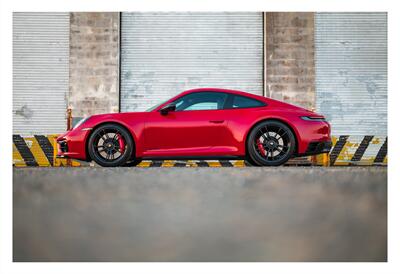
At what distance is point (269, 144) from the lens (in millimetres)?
5754

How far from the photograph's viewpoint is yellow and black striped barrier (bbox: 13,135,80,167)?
12.4 m

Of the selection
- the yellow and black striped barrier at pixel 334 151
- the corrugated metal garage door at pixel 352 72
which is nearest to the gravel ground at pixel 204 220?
the yellow and black striped barrier at pixel 334 151

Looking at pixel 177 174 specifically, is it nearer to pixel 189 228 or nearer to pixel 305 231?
pixel 189 228

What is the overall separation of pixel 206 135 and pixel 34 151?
28.3 feet

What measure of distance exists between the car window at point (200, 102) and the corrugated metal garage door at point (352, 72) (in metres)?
8.18

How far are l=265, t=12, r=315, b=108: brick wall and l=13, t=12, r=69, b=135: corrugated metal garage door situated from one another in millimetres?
5773

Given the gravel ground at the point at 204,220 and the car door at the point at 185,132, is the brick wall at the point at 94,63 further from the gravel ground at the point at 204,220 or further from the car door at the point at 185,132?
the gravel ground at the point at 204,220

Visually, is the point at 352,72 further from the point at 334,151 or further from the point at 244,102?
the point at 244,102

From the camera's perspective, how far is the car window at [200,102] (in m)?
6.15

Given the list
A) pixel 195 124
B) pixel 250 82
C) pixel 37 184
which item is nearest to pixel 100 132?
pixel 195 124

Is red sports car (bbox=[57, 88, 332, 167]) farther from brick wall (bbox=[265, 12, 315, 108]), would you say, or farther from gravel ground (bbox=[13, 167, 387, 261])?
brick wall (bbox=[265, 12, 315, 108])

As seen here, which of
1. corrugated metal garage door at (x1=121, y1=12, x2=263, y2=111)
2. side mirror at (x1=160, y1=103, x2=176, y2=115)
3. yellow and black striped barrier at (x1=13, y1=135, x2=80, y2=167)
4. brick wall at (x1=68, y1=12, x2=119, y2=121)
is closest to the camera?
side mirror at (x1=160, y1=103, x2=176, y2=115)

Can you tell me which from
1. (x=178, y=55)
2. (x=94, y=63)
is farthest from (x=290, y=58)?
(x=94, y=63)

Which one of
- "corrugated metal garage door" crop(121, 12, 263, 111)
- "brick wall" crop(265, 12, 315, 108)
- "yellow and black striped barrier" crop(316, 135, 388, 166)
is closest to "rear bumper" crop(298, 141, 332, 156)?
"yellow and black striped barrier" crop(316, 135, 388, 166)
